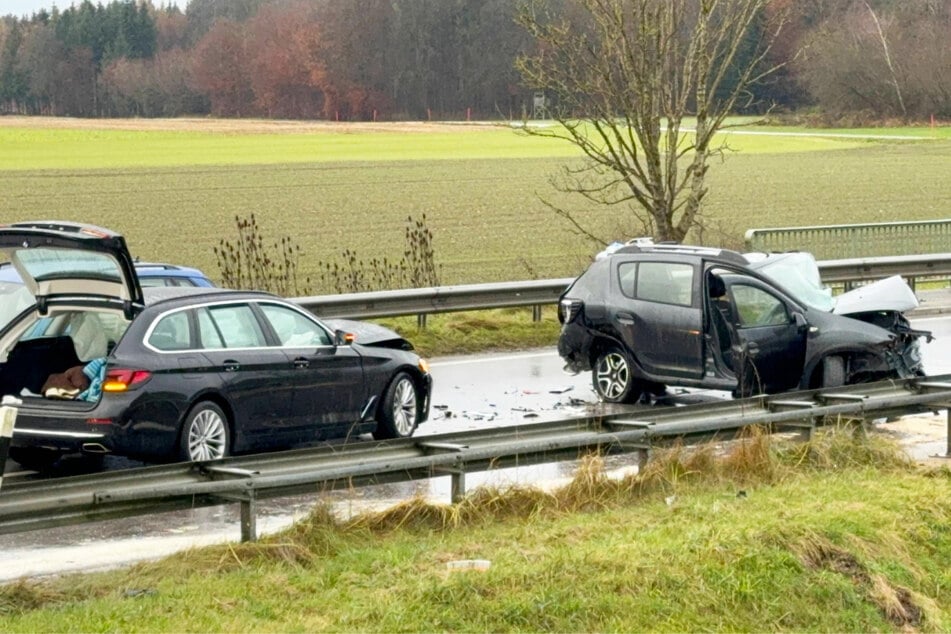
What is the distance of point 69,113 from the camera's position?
169 m

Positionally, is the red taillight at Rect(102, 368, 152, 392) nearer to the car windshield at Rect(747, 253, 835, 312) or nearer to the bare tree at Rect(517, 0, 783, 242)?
the car windshield at Rect(747, 253, 835, 312)

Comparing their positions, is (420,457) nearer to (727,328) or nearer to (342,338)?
(342,338)

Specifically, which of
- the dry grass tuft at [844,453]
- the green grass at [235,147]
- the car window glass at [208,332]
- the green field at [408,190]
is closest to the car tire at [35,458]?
the car window glass at [208,332]

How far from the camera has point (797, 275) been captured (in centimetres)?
1697

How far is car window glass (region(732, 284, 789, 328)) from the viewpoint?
16.1 metres

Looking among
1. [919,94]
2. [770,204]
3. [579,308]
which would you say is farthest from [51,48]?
[579,308]

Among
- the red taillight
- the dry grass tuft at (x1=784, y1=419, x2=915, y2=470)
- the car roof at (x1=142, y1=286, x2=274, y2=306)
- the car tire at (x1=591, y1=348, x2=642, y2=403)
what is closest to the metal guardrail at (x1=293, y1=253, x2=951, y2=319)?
the car tire at (x1=591, y1=348, x2=642, y2=403)

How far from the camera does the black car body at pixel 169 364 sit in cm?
1138

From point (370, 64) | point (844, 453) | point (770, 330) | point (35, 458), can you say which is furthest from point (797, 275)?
point (370, 64)

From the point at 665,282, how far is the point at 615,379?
3.70ft

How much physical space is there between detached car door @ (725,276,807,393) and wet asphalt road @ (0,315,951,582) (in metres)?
1.36

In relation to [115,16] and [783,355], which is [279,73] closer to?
[115,16]

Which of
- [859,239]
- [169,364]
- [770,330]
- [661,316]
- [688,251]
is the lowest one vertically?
[859,239]

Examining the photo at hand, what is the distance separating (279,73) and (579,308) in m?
143
